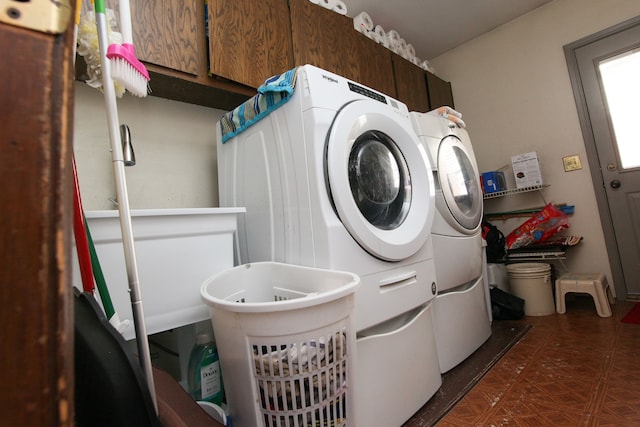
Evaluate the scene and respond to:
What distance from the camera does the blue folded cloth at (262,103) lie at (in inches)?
38.2

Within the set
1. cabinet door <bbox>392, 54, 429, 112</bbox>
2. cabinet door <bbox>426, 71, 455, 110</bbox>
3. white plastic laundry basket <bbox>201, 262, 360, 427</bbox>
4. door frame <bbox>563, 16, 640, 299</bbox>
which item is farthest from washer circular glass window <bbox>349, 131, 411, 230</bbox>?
door frame <bbox>563, 16, 640, 299</bbox>

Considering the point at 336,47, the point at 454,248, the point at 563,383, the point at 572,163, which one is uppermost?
the point at 336,47

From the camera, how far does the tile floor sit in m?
0.91

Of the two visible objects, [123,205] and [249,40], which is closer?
[123,205]

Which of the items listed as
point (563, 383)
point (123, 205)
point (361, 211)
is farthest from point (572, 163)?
point (123, 205)

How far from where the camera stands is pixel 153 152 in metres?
1.35

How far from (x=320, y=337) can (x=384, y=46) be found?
2.20 meters

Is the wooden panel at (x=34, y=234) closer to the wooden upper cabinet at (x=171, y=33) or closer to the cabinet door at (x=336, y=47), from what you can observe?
the wooden upper cabinet at (x=171, y=33)

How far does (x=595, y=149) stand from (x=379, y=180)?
2.19m

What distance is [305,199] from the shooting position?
2.99 ft

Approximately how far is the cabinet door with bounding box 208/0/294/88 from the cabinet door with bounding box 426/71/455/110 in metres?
1.55

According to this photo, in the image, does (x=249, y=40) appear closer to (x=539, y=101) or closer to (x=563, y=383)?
(x=563, y=383)

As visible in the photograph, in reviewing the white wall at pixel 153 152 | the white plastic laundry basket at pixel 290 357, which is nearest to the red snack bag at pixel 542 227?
the white plastic laundry basket at pixel 290 357

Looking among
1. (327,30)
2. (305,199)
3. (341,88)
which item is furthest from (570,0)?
(305,199)
